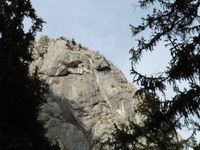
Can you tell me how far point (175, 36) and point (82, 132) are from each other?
29.6 meters

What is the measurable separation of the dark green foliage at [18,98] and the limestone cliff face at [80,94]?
21.9 meters

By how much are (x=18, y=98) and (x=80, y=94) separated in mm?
28290

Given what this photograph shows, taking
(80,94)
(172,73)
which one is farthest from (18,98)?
(80,94)

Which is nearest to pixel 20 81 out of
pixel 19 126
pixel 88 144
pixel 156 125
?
pixel 19 126

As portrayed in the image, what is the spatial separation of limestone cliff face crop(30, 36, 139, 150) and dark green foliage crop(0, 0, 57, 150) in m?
21.9

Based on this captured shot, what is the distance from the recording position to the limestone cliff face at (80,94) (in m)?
39.4

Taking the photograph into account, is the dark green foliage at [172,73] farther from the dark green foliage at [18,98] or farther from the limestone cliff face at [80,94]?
the limestone cliff face at [80,94]

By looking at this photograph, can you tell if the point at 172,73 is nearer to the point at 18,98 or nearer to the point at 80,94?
the point at 18,98

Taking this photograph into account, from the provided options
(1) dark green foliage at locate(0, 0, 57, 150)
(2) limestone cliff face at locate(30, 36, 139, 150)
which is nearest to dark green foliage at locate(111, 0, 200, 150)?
(1) dark green foliage at locate(0, 0, 57, 150)

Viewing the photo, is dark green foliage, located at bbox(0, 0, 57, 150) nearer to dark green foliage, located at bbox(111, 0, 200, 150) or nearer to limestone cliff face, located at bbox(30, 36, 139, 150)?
dark green foliage, located at bbox(111, 0, 200, 150)

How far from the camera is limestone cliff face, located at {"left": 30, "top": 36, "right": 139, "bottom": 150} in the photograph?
129 feet

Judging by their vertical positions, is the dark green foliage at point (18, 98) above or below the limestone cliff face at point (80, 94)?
below

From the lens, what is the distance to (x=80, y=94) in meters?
43.2

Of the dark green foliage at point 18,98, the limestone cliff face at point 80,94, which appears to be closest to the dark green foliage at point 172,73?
the dark green foliage at point 18,98
